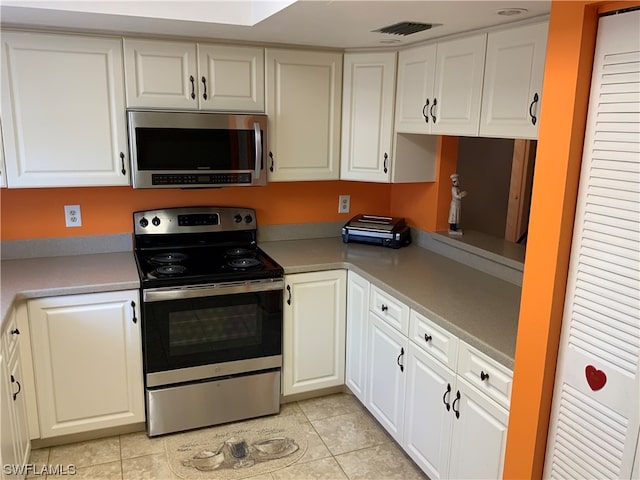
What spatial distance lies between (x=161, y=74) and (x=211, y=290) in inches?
43.3

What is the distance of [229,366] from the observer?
2.80 meters

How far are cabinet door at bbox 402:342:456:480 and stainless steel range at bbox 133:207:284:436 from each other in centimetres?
79

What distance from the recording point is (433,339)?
2.24 metres

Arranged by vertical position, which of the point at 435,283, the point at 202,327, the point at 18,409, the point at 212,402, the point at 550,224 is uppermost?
the point at 550,224

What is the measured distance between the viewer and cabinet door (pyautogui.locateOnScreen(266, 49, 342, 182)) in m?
2.89

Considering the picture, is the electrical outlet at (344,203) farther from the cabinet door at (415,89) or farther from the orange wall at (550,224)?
the orange wall at (550,224)

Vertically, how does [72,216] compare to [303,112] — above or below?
below

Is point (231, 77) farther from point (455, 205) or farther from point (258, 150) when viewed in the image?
point (455, 205)

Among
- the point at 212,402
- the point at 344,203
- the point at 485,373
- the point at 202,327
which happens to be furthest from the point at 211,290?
the point at 485,373

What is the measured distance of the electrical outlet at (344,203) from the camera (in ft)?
11.5

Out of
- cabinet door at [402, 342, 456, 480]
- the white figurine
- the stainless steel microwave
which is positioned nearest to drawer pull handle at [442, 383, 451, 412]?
cabinet door at [402, 342, 456, 480]

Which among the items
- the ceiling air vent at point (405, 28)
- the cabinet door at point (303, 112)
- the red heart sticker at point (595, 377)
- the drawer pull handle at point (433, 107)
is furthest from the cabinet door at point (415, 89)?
the red heart sticker at point (595, 377)

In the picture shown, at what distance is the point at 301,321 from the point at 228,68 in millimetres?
1396

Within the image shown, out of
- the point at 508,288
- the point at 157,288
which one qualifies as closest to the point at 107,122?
the point at 157,288
